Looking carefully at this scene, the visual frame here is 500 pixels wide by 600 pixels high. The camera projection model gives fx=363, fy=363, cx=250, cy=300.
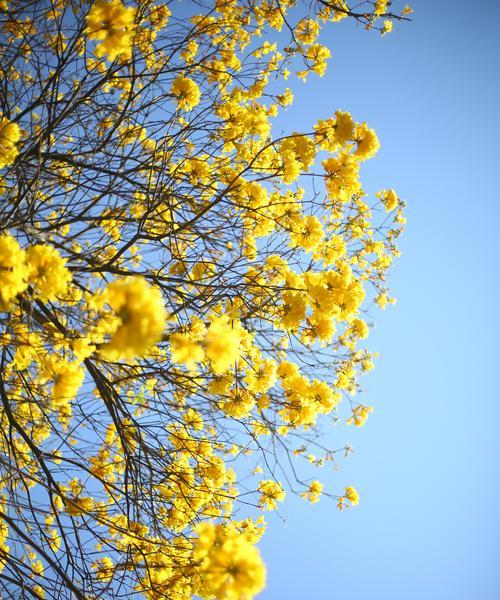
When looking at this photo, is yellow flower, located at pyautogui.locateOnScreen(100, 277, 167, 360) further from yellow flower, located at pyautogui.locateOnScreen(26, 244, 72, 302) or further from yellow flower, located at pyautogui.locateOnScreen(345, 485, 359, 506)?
yellow flower, located at pyautogui.locateOnScreen(345, 485, 359, 506)

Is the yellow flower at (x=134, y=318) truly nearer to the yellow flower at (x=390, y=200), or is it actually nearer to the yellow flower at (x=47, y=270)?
the yellow flower at (x=47, y=270)

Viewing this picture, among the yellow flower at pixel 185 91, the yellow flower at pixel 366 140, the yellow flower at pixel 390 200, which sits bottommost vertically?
the yellow flower at pixel 366 140

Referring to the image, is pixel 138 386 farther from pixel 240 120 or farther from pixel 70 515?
pixel 240 120

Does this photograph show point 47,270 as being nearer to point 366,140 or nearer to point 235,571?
point 235,571

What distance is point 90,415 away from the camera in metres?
2.63

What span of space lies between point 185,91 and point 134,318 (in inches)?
91.8

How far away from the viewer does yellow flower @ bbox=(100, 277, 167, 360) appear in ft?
3.59

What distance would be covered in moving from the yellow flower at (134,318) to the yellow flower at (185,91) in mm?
2126

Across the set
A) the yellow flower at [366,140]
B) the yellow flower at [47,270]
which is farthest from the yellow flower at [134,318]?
the yellow flower at [366,140]

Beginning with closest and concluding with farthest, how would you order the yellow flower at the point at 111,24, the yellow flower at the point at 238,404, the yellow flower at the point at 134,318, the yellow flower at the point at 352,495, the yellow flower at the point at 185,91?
the yellow flower at the point at 134,318 → the yellow flower at the point at 111,24 → the yellow flower at the point at 238,404 → the yellow flower at the point at 185,91 → the yellow flower at the point at 352,495

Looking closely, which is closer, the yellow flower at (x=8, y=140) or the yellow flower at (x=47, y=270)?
the yellow flower at (x=47, y=270)

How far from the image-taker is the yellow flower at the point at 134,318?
109 cm

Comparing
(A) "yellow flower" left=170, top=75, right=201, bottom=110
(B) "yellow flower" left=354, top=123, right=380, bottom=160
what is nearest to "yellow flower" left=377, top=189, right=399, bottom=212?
(B) "yellow flower" left=354, top=123, right=380, bottom=160

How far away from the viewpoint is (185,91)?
2.76 m
